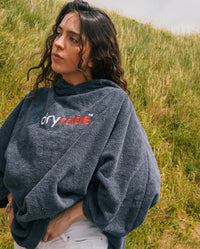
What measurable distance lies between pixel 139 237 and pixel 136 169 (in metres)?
1.69

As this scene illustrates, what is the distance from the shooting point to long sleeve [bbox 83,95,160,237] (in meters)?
1.28

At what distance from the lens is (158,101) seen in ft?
15.2

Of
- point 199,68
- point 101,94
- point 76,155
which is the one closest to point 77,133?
point 76,155

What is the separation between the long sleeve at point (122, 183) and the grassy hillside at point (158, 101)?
1417 mm

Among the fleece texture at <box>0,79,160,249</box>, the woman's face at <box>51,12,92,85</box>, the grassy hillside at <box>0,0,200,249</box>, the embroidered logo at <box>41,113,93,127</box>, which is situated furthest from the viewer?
the grassy hillside at <box>0,0,200,249</box>

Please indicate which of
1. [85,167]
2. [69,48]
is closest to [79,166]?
[85,167]

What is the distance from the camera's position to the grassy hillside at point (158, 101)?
3.03m

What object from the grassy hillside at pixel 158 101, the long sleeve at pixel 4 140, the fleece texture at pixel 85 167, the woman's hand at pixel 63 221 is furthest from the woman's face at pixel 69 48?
the grassy hillside at pixel 158 101

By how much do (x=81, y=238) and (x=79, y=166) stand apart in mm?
357

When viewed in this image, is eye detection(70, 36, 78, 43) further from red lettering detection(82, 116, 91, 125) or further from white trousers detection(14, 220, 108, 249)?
white trousers detection(14, 220, 108, 249)

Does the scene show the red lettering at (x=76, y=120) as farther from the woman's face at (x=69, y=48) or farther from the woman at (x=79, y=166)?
the woman's face at (x=69, y=48)

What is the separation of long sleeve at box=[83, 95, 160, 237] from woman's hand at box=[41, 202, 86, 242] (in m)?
0.04

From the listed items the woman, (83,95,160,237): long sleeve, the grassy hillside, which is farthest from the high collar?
the grassy hillside

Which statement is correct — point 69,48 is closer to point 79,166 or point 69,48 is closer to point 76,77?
point 76,77
